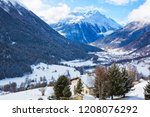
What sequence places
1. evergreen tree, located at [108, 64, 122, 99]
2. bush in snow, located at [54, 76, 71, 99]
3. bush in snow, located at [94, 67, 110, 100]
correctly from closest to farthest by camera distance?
evergreen tree, located at [108, 64, 122, 99]
bush in snow, located at [94, 67, 110, 100]
bush in snow, located at [54, 76, 71, 99]

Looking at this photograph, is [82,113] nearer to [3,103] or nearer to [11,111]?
[11,111]

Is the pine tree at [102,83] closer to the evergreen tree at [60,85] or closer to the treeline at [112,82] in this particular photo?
the treeline at [112,82]

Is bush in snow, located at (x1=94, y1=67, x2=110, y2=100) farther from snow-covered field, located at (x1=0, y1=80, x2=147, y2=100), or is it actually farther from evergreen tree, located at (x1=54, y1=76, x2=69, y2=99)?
evergreen tree, located at (x1=54, y1=76, x2=69, y2=99)

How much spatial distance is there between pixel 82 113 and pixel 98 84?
55.1 meters

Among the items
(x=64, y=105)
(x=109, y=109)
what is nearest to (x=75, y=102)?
(x=64, y=105)

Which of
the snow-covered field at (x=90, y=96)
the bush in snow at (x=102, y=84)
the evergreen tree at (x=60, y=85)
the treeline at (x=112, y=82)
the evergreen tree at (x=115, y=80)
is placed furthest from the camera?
the evergreen tree at (x=60, y=85)

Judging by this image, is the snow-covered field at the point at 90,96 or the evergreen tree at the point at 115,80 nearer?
the evergreen tree at the point at 115,80

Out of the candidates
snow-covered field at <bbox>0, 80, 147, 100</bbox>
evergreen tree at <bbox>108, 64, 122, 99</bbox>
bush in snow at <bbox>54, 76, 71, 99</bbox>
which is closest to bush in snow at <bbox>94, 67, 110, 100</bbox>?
evergreen tree at <bbox>108, 64, 122, 99</bbox>

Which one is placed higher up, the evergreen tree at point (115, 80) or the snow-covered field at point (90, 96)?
the evergreen tree at point (115, 80)

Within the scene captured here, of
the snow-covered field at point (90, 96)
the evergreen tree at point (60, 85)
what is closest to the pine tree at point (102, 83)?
the snow-covered field at point (90, 96)

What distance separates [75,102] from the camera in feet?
29.7

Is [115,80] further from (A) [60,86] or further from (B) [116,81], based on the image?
(A) [60,86]

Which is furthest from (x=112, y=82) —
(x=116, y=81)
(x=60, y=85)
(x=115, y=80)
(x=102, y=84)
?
(x=60, y=85)

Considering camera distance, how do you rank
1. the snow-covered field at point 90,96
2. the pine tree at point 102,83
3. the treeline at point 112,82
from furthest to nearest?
the snow-covered field at point 90,96, the pine tree at point 102,83, the treeline at point 112,82
